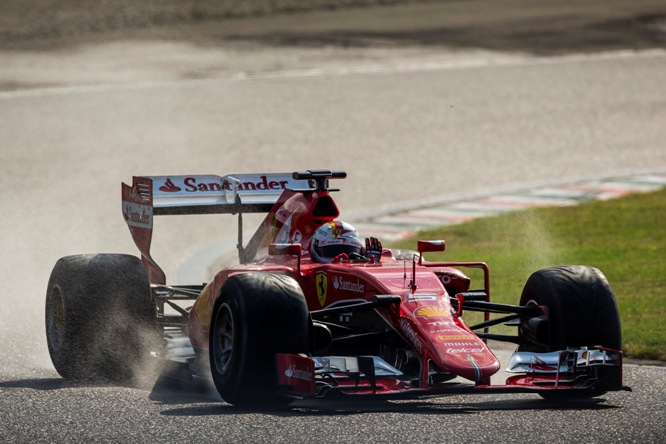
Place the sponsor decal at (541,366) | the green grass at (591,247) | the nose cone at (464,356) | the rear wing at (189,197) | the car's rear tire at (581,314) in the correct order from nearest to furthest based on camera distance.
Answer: the nose cone at (464,356)
the sponsor decal at (541,366)
the car's rear tire at (581,314)
the rear wing at (189,197)
the green grass at (591,247)

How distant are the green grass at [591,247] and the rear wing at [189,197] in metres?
3.05

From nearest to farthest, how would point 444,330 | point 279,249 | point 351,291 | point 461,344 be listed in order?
1. point 461,344
2. point 444,330
3. point 351,291
4. point 279,249

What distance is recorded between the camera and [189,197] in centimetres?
1197

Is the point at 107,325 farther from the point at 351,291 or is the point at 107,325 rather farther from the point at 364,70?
the point at 364,70

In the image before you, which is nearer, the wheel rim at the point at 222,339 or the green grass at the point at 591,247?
the wheel rim at the point at 222,339

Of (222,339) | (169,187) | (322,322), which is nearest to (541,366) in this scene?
(322,322)

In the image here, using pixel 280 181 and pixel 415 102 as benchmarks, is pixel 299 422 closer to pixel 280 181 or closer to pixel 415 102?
pixel 280 181

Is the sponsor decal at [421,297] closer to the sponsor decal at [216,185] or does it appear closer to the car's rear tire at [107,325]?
the car's rear tire at [107,325]

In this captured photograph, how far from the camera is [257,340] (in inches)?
347

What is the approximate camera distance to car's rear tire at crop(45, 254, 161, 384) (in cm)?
1040

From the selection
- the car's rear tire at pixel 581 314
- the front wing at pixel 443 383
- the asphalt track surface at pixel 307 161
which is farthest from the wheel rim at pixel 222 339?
the car's rear tire at pixel 581 314

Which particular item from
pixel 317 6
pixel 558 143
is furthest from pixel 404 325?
pixel 317 6

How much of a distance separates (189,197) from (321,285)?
7.82 feet

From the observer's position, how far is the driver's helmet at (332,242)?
412 inches
